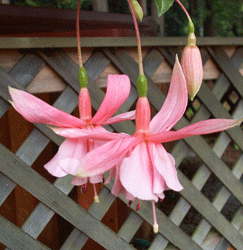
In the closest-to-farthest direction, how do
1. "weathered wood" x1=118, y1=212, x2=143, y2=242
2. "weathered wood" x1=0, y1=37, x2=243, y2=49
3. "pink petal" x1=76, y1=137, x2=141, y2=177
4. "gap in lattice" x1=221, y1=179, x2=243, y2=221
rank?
1. "pink petal" x1=76, y1=137, x2=141, y2=177
2. "weathered wood" x1=0, y1=37, x2=243, y2=49
3. "weathered wood" x1=118, y1=212, x2=143, y2=242
4. "gap in lattice" x1=221, y1=179, x2=243, y2=221

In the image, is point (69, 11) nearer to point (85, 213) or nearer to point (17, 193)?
point (85, 213)

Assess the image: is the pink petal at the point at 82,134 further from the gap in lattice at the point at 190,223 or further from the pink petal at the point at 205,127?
the gap in lattice at the point at 190,223

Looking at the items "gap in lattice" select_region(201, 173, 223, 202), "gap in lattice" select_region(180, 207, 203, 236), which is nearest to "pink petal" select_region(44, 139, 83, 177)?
"gap in lattice" select_region(180, 207, 203, 236)

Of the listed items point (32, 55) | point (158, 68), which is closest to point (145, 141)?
point (32, 55)

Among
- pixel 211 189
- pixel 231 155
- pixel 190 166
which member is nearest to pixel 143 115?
pixel 211 189

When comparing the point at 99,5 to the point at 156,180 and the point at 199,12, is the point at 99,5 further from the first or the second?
the point at 199,12

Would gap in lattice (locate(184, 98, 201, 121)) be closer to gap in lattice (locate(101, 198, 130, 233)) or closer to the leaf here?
gap in lattice (locate(101, 198, 130, 233))
